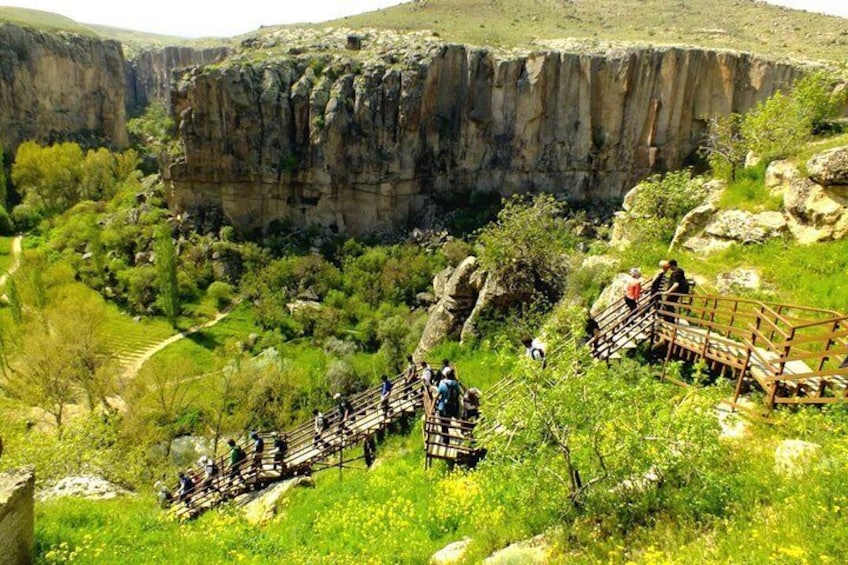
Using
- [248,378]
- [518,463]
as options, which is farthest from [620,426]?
[248,378]

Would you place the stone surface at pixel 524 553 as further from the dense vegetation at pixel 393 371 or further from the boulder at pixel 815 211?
the boulder at pixel 815 211

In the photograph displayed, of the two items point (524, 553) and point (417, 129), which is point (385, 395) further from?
point (417, 129)

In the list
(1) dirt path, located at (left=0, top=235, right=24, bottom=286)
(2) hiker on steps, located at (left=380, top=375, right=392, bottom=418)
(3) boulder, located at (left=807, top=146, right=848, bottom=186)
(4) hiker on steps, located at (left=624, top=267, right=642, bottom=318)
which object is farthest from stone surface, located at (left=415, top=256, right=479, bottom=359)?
(1) dirt path, located at (left=0, top=235, right=24, bottom=286)

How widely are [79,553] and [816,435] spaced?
11442 millimetres

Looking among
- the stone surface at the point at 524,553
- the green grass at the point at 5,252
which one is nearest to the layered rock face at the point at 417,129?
the green grass at the point at 5,252

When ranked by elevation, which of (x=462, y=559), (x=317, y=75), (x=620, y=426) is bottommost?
(x=462, y=559)

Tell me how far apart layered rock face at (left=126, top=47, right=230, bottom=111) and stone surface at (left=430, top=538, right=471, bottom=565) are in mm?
138592

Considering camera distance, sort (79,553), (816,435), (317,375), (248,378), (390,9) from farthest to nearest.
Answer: (390,9)
(317,375)
(248,378)
(79,553)
(816,435)

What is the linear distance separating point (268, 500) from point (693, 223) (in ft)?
53.8

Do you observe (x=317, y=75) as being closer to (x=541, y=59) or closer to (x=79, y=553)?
(x=541, y=59)

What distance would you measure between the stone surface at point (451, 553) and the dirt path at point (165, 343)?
3133cm

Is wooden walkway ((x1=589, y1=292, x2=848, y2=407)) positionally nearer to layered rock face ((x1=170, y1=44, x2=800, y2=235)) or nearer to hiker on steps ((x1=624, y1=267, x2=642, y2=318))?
hiker on steps ((x1=624, y1=267, x2=642, y2=318))

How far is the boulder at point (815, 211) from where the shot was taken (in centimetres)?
1461

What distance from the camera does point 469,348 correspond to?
19.8 m
